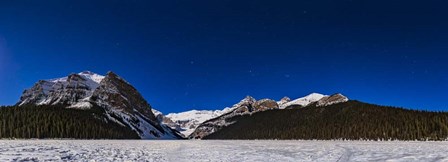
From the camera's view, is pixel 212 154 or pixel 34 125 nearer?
pixel 212 154

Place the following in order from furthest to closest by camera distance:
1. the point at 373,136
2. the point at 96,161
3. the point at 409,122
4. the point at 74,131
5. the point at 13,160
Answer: the point at 74,131, the point at 373,136, the point at 409,122, the point at 96,161, the point at 13,160

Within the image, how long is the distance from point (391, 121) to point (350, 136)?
18.8m

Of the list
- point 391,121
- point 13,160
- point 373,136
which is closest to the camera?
point 13,160

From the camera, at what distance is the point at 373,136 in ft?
513

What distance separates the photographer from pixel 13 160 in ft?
84.4

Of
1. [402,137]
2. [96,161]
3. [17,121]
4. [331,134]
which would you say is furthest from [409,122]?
[17,121]

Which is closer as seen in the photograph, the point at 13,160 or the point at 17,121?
the point at 13,160

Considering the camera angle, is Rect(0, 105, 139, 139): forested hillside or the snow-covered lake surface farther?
Rect(0, 105, 139, 139): forested hillside

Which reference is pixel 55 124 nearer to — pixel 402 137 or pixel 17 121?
pixel 17 121

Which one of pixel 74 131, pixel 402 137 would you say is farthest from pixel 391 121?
pixel 74 131

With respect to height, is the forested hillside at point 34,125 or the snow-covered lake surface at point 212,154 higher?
the forested hillside at point 34,125

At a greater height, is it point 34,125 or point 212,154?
point 34,125

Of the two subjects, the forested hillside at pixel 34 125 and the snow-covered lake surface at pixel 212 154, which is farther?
the forested hillside at pixel 34 125

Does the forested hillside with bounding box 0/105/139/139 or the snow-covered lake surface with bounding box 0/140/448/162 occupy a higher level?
the forested hillside with bounding box 0/105/139/139
